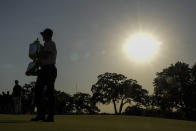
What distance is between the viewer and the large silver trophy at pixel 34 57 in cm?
759

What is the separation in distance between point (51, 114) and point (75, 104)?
327 feet

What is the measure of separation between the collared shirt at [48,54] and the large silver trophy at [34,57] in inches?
6.7

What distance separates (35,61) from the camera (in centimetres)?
768

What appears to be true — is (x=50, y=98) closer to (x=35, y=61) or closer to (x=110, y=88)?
(x=35, y=61)

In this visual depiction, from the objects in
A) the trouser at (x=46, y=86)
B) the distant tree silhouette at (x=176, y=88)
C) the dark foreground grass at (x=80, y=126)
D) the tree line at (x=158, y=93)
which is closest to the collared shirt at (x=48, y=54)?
the trouser at (x=46, y=86)

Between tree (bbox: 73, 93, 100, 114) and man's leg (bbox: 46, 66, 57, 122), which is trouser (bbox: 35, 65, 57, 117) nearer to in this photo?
man's leg (bbox: 46, 66, 57, 122)

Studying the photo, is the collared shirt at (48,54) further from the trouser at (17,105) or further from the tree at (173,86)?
the tree at (173,86)

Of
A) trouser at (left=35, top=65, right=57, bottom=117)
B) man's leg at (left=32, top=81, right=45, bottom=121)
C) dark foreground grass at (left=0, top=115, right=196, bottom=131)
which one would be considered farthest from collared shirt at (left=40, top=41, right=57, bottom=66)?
dark foreground grass at (left=0, top=115, right=196, bottom=131)

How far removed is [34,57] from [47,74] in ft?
2.12

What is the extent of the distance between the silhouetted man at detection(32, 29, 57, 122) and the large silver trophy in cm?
11

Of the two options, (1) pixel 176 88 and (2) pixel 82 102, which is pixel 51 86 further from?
(2) pixel 82 102

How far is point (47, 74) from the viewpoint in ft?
24.3

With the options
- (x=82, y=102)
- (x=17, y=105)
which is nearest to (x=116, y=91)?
(x=82, y=102)

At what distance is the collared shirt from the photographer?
7418 millimetres
